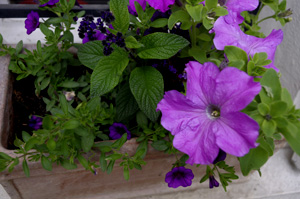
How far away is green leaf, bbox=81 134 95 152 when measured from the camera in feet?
2.47

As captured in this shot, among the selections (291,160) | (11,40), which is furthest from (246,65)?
(11,40)

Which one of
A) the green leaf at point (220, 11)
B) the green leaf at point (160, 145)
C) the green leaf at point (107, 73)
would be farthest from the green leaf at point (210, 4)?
the green leaf at point (160, 145)

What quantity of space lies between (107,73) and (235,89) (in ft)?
1.09

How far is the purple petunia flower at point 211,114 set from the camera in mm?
Result: 508

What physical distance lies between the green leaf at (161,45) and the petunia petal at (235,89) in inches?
8.4

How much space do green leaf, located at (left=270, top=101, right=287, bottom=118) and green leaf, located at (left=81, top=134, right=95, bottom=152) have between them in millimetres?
439

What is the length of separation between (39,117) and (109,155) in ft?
1.02

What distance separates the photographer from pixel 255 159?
59 centimetres

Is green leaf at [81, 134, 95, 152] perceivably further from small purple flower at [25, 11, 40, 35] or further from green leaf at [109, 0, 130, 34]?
small purple flower at [25, 11, 40, 35]

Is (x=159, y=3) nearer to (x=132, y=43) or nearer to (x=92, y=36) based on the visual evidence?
(x=132, y=43)

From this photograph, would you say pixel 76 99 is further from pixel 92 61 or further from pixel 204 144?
pixel 204 144

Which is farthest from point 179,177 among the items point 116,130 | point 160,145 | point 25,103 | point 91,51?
point 25,103

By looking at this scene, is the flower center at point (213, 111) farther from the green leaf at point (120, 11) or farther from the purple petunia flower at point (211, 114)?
the green leaf at point (120, 11)

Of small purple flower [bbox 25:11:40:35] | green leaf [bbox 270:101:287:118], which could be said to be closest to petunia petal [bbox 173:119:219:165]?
green leaf [bbox 270:101:287:118]
